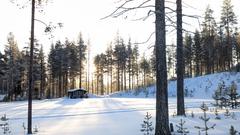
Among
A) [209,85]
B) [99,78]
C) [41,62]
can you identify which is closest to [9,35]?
[41,62]

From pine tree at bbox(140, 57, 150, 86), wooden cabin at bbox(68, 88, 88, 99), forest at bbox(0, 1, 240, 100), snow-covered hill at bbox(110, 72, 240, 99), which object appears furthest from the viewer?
pine tree at bbox(140, 57, 150, 86)

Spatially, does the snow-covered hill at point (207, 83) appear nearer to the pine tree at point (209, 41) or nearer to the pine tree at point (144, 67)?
the pine tree at point (209, 41)

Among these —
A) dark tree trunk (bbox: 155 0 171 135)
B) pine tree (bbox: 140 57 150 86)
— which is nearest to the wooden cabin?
pine tree (bbox: 140 57 150 86)

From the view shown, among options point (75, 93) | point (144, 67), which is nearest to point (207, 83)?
point (75, 93)

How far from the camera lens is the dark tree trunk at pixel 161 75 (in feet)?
43.7

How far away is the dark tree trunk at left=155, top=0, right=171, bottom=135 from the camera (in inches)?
524

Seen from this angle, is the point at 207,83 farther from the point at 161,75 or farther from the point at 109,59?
the point at 109,59

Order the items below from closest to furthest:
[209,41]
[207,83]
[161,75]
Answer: [161,75]
[207,83]
[209,41]

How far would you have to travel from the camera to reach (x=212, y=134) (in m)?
13.4

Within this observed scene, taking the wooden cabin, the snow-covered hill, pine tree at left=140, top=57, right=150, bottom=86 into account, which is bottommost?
the wooden cabin


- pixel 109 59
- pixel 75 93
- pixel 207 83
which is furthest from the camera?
pixel 109 59

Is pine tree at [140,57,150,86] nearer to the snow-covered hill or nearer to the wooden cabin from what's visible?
the wooden cabin

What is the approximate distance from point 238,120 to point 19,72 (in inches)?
2525

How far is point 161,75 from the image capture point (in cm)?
1341
